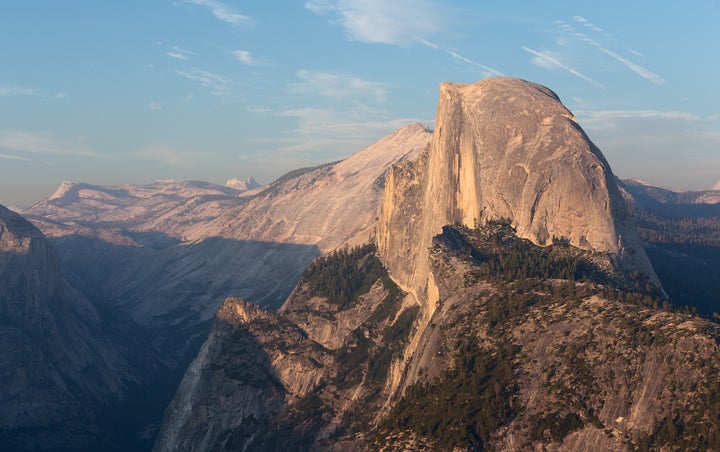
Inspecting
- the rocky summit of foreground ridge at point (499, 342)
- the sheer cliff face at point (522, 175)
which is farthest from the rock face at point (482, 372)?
the sheer cliff face at point (522, 175)

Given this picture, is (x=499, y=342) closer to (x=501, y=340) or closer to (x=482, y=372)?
(x=501, y=340)

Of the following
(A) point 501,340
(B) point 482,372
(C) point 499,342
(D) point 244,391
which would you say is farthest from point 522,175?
(D) point 244,391

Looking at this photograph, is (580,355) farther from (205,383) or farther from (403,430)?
(205,383)

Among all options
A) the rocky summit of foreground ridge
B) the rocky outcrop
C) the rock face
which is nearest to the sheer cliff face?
the rocky summit of foreground ridge

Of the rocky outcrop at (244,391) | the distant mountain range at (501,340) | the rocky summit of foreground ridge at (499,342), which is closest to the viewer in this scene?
the rocky summit of foreground ridge at (499,342)

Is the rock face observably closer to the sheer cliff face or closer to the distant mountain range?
the distant mountain range

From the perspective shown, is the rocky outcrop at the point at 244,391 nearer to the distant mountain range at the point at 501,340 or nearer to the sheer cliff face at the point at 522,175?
the distant mountain range at the point at 501,340
